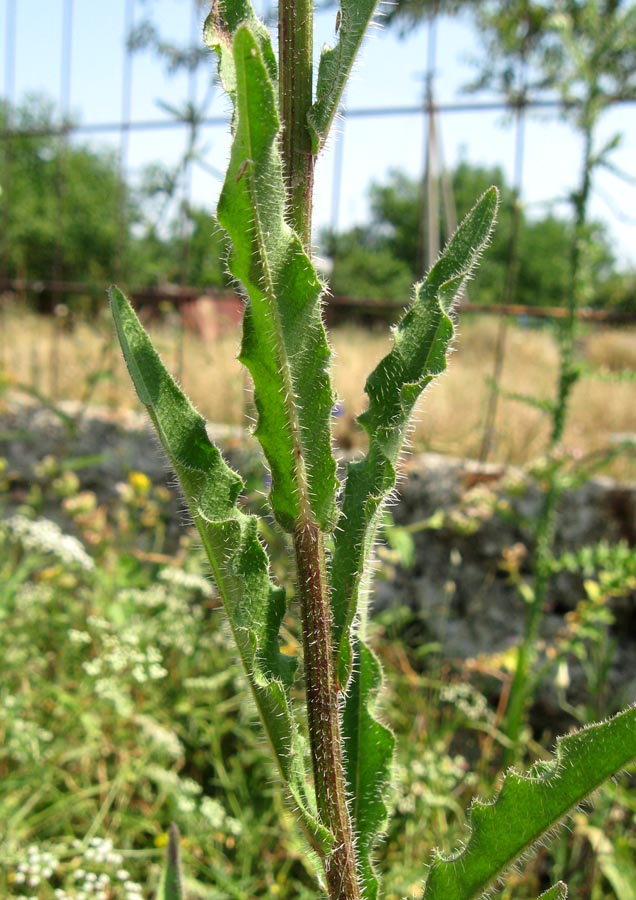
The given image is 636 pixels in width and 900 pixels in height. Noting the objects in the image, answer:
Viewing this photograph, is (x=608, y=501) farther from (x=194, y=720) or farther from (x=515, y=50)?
(x=515, y=50)

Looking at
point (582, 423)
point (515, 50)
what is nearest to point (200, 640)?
point (582, 423)

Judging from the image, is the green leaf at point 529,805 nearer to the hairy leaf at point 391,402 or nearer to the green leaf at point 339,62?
the hairy leaf at point 391,402

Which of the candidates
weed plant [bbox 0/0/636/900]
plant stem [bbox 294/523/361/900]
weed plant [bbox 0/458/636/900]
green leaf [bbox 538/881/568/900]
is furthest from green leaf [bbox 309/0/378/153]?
weed plant [bbox 0/458/636/900]

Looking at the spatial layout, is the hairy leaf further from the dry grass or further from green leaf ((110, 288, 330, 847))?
the dry grass

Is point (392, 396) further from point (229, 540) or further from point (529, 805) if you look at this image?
point (529, 805)

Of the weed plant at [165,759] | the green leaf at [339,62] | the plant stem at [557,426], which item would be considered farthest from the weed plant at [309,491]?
the plant stem at [557,426]
